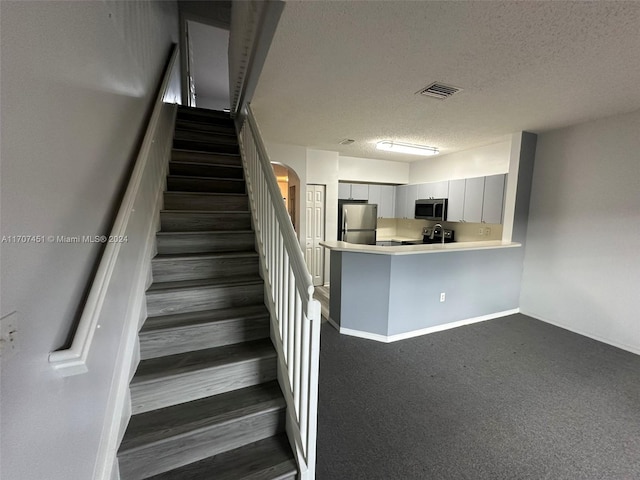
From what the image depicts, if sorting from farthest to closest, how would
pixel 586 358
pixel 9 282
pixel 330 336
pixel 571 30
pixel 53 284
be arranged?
pixel 330 336, pixel 586 358, pixel 571 30, pixel 53 284, pixel 9 282

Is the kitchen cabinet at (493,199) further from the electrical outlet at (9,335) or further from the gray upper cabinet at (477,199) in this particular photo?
the electrical outlet at (9,335)

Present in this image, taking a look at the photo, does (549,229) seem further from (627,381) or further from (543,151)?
(627,381)

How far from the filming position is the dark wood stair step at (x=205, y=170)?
264cm

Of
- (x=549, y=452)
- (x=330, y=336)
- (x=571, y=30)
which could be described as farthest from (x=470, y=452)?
(x=571, y=30)

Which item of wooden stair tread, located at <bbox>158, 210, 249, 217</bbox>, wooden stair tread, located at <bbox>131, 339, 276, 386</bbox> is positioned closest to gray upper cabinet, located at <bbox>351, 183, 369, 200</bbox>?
wooden stair tread, located at <bbox>158, 210, 249, 217</bbox>

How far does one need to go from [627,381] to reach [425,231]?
3.43 meters

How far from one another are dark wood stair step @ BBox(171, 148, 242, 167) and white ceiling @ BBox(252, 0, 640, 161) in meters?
0.59

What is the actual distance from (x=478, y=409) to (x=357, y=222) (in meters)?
3.59

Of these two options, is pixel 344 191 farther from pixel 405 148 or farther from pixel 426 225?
pixel 426 225

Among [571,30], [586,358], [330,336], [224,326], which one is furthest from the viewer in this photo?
[330,336]

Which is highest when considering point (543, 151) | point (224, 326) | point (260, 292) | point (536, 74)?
point (536, 74)

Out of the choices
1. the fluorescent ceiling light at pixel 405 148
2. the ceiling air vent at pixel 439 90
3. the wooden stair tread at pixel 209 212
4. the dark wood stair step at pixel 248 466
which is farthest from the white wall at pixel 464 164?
the dark wood stair step at pixel 248 466

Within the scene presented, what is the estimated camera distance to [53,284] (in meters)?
0.89

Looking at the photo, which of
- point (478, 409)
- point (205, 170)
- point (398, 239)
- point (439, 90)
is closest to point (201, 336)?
point (205, 170)
